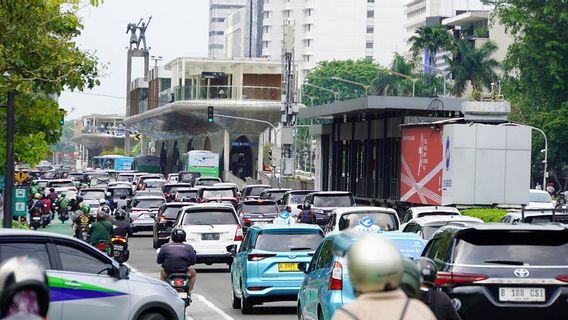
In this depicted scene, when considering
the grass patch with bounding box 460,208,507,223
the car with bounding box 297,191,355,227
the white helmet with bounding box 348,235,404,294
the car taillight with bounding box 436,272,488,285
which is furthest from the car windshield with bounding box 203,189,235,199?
the white helmet with bounding box 348,235,404,294

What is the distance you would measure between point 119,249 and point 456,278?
12646mm

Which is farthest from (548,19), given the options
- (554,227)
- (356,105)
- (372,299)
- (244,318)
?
(372,299)

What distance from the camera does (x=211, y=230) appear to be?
3092 centimetres

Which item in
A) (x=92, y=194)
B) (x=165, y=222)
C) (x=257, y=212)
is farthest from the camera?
(x=92, y=194)

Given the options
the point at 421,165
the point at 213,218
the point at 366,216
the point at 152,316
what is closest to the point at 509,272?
the point at 152,316

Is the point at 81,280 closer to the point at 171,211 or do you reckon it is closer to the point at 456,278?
the point at 456,278

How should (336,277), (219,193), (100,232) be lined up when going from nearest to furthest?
1. (336,277)
2. (100,232)
3. (219,193)

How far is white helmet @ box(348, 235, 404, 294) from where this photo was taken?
5.23 metres

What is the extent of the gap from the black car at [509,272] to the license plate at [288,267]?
26.0 ft

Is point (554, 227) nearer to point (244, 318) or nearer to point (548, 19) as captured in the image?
point (244, 318)

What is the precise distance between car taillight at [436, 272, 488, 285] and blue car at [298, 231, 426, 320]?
1.92 feet

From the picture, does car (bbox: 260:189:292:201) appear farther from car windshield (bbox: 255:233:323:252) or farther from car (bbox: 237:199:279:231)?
car windshield (bbox: 255:233:323:252)

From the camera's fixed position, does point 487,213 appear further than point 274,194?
No

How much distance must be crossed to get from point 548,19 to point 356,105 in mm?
29429
